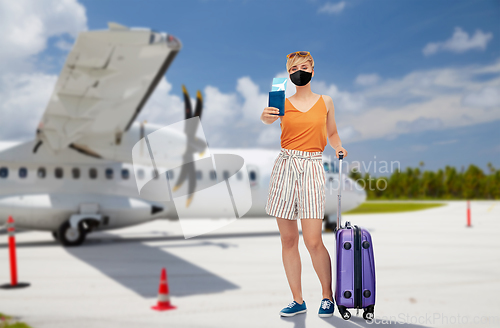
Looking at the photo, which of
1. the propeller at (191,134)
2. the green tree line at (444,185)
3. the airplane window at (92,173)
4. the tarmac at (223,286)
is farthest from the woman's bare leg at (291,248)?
the green tree line at (444,185)

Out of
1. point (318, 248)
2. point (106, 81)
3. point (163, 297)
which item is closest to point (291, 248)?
point (318, 248)

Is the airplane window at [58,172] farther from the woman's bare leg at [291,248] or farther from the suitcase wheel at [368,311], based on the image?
the suitcase wheel at [368,311]

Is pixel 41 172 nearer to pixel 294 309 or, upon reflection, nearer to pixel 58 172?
pixel 58 172

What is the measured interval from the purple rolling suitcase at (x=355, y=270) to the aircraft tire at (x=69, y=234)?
361 inches

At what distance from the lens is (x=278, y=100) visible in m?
2.58

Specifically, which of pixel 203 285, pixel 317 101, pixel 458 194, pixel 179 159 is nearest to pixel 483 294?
pixel 203 285

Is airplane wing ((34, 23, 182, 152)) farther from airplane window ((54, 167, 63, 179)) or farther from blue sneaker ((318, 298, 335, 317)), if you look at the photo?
blue sneaker ((318, 298, 335, 317))

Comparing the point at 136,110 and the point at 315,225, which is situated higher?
the point at 136,110

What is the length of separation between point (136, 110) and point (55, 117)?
191 centimetres

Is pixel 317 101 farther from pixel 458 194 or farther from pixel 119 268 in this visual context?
pixel 458 194

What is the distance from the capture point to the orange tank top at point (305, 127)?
107 inches

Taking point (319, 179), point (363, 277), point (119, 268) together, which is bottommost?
point (119, 268)

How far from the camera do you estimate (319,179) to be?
9.07 ft

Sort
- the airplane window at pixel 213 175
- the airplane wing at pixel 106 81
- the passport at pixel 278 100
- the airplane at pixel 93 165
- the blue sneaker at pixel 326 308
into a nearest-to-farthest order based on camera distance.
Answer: the passport at pixel 278 100
the blue sneaker at pixel 326 308
the airplane wing at pixel 106 81
the airplane at pixel 93 165
the airplane window at pixel 213 175
